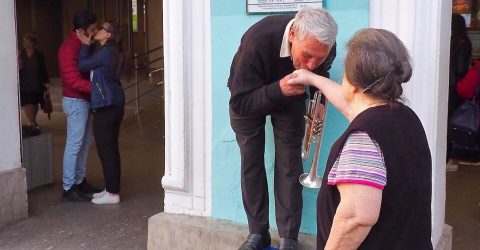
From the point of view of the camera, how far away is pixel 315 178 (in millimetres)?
3689

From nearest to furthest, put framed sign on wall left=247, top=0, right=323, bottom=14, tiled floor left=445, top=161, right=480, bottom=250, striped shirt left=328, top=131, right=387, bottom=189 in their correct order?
striped shirt left=328, top=131, right=387, bottom=189 < framed sign on wall left=247, top=0, right=323, bottom=14 < tiled floor left=445, top=161, right=480, bottom=250

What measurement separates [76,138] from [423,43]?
3.41 metres

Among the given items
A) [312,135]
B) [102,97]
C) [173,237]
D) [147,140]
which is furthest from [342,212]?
[147,140]

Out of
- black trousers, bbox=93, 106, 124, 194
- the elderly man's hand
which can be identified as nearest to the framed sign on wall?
the elderly man's hand

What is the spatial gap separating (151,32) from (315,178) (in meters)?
13.2

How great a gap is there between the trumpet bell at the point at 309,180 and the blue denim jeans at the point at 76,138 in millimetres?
2701

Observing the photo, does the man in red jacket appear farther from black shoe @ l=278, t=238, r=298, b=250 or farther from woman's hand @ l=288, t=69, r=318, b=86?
woman's hand @ l=288, t=69, r=318, b=86

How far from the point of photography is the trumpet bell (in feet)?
12.0

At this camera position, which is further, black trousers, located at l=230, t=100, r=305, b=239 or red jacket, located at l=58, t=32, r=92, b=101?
red jacket, located at l=58, t=32, r=92, b=101

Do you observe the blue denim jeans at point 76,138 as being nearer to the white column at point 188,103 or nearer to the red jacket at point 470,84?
the white column at point 188,103

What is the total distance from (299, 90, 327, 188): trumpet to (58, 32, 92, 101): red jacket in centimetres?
256

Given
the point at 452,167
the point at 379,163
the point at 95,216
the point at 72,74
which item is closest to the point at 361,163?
the point at 379,163

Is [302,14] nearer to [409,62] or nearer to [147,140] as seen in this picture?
[409,62]

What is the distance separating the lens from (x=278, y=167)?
3.75m
